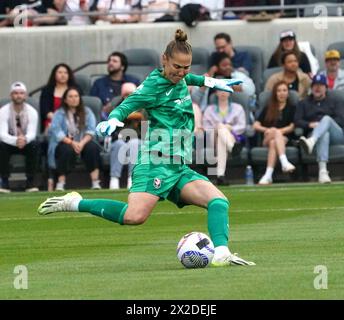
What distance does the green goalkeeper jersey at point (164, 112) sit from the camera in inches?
492

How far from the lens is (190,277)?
11.3m

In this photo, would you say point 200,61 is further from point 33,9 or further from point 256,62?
point 33,9

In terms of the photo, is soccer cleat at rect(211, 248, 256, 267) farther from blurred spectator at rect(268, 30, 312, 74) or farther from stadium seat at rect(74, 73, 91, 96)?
stadium seat at rect(74, 73, 91, 96)

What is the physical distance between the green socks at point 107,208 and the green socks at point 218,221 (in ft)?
2.91

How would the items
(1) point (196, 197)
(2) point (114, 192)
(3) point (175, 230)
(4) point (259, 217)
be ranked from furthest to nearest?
(2) point (114, 192)
(4) point (259, 217)
(3) point (175, 230)
(1) point (196, 197)

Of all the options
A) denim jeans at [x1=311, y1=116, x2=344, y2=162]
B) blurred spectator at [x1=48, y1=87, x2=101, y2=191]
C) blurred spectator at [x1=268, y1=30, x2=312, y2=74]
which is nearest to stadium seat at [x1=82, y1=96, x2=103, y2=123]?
blurred spectator at [x1=48, y1=87, x2=101, y2=191]

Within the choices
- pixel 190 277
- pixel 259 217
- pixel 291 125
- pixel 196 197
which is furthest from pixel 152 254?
pixel 291 125

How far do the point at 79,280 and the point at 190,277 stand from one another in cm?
92

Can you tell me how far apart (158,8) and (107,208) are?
13.9 meters

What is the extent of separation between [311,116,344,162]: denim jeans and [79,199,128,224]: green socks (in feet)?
33.3

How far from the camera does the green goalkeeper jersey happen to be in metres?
12.5

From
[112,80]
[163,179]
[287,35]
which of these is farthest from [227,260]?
[112,80]

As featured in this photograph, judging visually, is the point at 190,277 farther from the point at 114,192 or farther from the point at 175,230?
the point at 114,192

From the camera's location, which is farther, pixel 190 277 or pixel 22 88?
pixel 22 88
